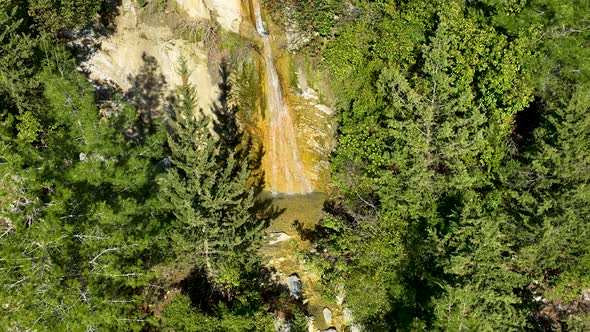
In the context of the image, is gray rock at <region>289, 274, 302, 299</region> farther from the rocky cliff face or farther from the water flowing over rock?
the rocky cliff face

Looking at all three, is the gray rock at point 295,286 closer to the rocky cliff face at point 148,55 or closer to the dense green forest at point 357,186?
the dense green forest at point 357,186

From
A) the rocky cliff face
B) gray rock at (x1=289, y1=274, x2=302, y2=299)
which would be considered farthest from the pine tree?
the rocky cliff face

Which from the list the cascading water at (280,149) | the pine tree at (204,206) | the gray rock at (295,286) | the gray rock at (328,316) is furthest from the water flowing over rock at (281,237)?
the pine tree at (204,206)

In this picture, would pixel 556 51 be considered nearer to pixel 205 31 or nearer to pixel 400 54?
pixel 400 54

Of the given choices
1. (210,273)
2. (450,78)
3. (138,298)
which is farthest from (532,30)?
(138,298)

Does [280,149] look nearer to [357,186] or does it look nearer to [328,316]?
[357,186]
